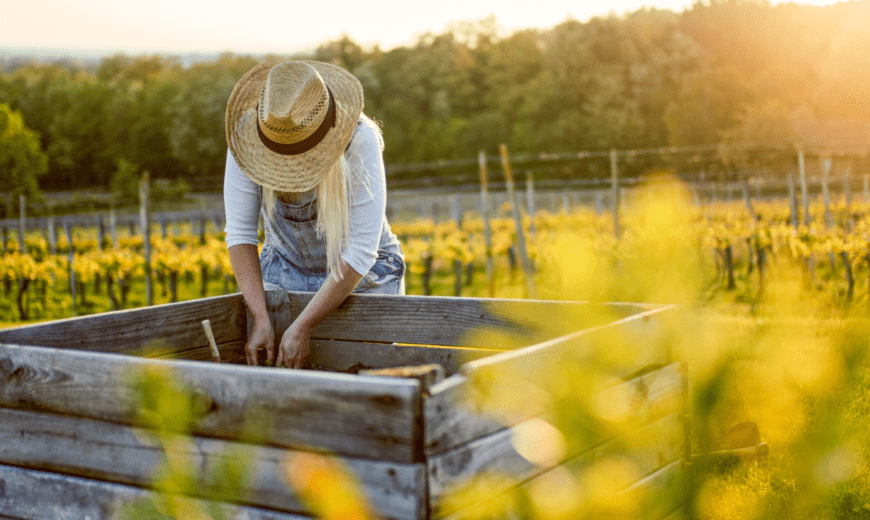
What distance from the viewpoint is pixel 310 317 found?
2.08 m

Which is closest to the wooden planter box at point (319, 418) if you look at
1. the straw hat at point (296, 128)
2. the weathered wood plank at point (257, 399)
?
the weathered wood plank at point (257, 399)

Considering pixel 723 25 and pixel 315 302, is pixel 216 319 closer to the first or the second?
pixel 315 302

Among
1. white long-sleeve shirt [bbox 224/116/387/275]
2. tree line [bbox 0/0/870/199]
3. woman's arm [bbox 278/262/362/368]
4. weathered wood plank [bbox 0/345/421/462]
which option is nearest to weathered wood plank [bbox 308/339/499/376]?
woman's arm [bbox 278/262/362/368]

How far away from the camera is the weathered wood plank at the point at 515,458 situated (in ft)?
3.85

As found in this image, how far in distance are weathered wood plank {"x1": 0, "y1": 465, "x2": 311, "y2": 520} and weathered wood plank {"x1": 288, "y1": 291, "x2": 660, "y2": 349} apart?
906 millimetres

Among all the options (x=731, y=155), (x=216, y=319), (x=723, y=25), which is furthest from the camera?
(x=723, y=25)

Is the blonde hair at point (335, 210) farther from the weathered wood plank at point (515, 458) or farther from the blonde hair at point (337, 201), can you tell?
the weathered wood plank at point (515, 458)

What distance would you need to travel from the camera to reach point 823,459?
7.86ft

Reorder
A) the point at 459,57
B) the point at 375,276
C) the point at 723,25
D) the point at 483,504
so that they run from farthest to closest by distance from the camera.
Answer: the point at 459,57
the point at 723,25
the point at 375,276
the point at 483,504

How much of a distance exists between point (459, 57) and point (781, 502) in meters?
61.9

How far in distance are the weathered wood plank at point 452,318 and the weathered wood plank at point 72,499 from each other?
0.91 m

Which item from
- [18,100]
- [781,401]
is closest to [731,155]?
[781,401]

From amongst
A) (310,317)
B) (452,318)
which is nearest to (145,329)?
(310,317)

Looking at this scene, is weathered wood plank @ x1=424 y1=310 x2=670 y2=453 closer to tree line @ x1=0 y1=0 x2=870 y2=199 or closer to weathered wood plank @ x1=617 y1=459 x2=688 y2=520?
weathered wood plank @ x1=617 y1=459 x2=688 y2=520
